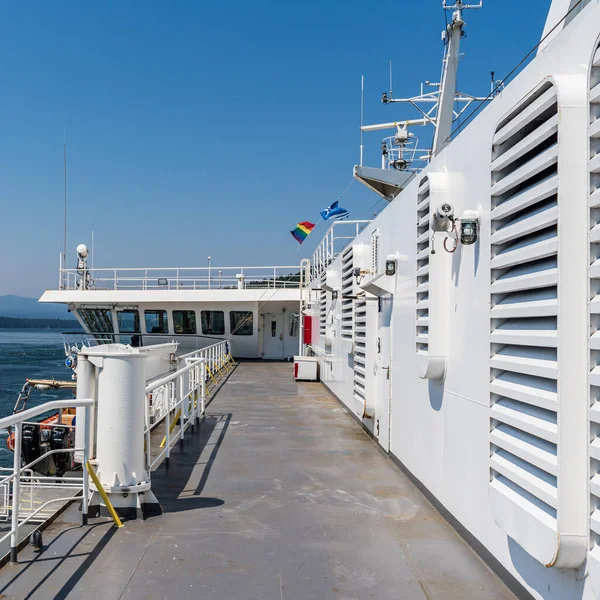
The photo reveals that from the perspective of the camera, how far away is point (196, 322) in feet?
62.7

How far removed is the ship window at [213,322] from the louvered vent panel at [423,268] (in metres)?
15.0

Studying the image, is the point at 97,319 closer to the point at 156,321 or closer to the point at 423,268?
the point at 156,321

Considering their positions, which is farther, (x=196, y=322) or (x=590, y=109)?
(x=196, y=322)

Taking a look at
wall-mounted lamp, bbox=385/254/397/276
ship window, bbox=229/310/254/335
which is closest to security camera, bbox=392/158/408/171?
wall-mounted lamp, bbox=385/254/397/276

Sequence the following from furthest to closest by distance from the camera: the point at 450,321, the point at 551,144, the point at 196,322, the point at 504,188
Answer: the point at 196,322, the point at 450,321, the point at 504,188, the point at 551,144

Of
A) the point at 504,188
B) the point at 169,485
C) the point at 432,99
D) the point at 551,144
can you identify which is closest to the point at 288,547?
the point at 169,485

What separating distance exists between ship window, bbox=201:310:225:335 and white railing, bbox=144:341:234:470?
5319 mm

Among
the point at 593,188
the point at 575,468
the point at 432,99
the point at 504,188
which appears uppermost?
the point at 432,99

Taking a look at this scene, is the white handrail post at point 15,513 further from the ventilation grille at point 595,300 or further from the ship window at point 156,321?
the ship window at point 156,321

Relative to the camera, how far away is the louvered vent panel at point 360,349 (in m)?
6.81

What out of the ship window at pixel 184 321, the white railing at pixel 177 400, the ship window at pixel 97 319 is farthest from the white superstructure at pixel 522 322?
the ship window at pixel 97 319

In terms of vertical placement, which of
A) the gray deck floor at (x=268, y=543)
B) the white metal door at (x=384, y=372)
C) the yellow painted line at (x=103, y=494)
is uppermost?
the white metal door at (x=384, y=372)

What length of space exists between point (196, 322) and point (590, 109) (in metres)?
17.8

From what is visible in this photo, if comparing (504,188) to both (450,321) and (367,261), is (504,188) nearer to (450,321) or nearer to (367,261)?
(450,321)
